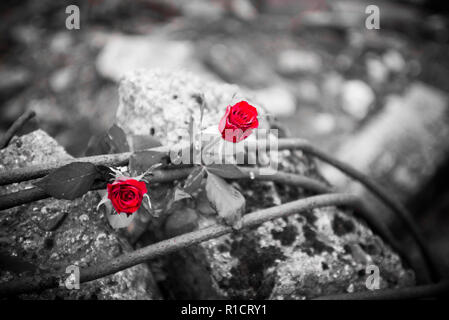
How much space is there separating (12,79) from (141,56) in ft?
4.27

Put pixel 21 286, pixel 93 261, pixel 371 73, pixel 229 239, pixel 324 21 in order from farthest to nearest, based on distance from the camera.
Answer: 1. pixel 324 21
2. pixel 371 73
3. pixel 229 239
4. pixel 93 261
5. pixel 21 286

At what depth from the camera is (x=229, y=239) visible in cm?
102

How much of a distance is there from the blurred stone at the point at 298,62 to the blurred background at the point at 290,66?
10 millimetres

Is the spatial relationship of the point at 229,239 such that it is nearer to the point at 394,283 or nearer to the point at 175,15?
the point at 394,283

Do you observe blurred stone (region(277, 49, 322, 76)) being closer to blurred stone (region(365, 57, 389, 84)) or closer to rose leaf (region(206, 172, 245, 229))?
blurred stone (region(365, 57, 389, 84))

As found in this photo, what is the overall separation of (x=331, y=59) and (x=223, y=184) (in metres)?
2.35

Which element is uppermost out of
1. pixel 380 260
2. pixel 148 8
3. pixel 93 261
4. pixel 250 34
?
pixel 148 8

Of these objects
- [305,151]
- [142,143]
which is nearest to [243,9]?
[305,151]

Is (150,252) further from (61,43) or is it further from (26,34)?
(26,34)

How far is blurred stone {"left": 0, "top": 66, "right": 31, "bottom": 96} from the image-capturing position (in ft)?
8.39

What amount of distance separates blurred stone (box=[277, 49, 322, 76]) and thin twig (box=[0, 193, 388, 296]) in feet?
6.18

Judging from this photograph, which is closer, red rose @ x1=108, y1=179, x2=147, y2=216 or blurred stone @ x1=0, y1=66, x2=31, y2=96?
red rose @ x1=108, y1=179, x2=147, y2=216

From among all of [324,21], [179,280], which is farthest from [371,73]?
[179,280]

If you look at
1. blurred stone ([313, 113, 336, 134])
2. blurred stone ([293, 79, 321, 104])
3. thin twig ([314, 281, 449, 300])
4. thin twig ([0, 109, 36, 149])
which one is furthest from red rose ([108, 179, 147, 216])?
blurred stone ([293, 79, 321, 104])
